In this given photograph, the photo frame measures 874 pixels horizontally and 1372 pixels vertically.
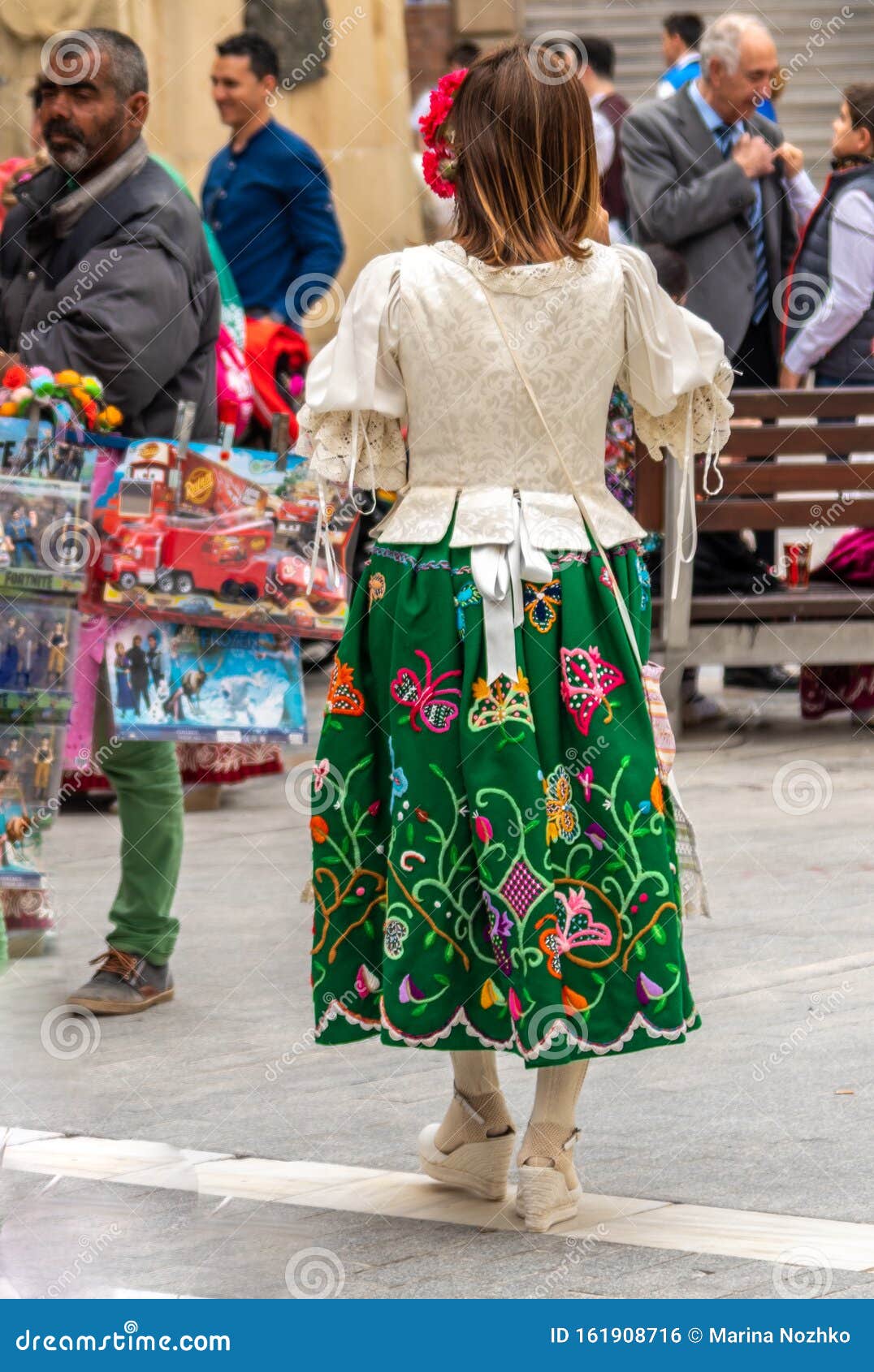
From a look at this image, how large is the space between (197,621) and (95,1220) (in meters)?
2.39

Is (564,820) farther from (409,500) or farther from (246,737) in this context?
(246,737)

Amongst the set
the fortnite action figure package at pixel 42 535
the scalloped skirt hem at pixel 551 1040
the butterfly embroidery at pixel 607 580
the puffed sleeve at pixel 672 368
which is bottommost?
the scalloped skirt hem at pixel 551 1040

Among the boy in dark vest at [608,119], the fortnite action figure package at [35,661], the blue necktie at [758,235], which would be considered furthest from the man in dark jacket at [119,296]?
the boy in dark vest at [608,119]

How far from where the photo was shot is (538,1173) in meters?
3.86

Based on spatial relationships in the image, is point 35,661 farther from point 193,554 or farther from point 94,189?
point 193,554

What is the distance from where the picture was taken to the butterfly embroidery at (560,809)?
3.87 m

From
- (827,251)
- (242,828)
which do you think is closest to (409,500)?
(242,828)

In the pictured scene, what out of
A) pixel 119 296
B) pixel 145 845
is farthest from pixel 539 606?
pixel 119 296

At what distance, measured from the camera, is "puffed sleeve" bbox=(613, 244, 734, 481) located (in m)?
3.97

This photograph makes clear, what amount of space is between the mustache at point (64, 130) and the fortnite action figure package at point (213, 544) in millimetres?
754

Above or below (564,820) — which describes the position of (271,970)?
below

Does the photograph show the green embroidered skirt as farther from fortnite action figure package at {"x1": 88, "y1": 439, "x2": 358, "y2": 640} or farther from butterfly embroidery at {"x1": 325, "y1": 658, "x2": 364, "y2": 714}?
fortnite action figure package at {"x1": 88, "y1": 439, "x2": 358, "y2": 640}

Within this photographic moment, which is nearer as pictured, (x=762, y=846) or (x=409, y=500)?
(x=409, y=500)

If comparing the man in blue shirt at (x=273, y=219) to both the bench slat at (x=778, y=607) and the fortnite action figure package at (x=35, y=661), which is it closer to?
the bench slat at (x=778, y=607)
